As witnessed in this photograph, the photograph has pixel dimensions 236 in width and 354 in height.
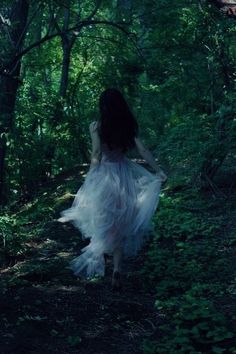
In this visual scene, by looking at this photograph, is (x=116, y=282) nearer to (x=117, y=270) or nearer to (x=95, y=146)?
(x=117, y=270)

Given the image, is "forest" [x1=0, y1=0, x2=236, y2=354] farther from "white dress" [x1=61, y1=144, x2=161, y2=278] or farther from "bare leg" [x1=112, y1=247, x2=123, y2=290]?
"white dress" [x1=61, y1=144, x2=161, y2=278]

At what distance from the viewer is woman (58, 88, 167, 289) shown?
5.85 metres

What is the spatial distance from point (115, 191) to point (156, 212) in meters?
3.15

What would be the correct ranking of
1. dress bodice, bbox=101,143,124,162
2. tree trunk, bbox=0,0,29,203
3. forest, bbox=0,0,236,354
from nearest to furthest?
forest, bbox=0,0,236,354 → dress bodice, bbox=101,143,124,162 → tree trunk, bbox=0,0,29,203

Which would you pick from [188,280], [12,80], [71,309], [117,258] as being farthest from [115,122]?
[12,80]

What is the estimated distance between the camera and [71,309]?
5.07m

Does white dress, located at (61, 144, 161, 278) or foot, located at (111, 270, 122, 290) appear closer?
foot, located at (111, 270, 122, 290)

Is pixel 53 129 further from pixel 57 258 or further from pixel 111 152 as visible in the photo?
pixel 111 152

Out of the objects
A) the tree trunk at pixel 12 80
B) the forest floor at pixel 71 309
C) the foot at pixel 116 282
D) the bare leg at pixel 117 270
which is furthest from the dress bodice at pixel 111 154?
the tree trunk at pixel 12 80

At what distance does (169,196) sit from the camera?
9906mm

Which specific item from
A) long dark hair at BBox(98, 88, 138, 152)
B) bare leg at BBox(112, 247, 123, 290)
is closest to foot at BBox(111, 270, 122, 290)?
bare leg at BBox(112, 247, 123, 290)

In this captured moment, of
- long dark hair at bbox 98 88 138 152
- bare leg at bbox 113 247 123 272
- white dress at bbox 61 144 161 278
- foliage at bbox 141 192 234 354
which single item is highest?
long dark hair at bbox 98 88 138 152

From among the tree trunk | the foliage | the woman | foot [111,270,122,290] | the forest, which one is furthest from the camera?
the tree trunk

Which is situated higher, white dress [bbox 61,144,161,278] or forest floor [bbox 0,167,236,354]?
white dress [bbox 61,144,161,278]
